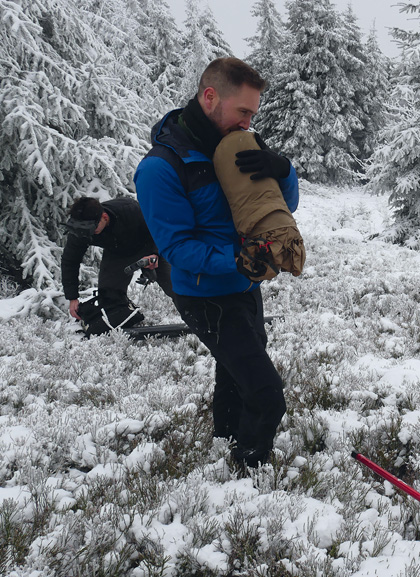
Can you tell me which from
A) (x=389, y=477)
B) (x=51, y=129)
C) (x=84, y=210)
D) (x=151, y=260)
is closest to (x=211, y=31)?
(x=51, y=129)

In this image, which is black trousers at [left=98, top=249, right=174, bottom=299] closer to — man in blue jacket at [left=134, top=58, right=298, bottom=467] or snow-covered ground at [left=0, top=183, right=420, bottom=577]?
snow-covered ground at [left=0, top=183, right=420, bottom=577]

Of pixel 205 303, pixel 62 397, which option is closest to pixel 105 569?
pixel 205 303

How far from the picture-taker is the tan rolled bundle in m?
2.34

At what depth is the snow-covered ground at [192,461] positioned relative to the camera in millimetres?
2502

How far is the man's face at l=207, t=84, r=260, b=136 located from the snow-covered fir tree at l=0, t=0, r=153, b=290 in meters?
5.34

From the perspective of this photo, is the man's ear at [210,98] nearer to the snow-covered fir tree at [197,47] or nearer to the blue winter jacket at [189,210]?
the blue winter jacket at [189,210]

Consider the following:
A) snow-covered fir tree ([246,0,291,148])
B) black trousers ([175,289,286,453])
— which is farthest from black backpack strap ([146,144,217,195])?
snow-covered fir tree ([246,0,291,148])

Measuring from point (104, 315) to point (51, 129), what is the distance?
353cm

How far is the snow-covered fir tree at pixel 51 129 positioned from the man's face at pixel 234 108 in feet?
17.5

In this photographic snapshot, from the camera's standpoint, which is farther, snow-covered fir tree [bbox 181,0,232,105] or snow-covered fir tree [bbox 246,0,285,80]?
snow-covered fir tree [bbox 246,0,285,80]

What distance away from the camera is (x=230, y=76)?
2.47 metres

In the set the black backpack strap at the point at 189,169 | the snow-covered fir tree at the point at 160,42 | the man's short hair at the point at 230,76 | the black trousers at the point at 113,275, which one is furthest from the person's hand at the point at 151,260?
the snow-covered fir tree at the point at 160,42

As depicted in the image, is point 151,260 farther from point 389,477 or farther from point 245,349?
point 389,477

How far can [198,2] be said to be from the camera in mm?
27719
